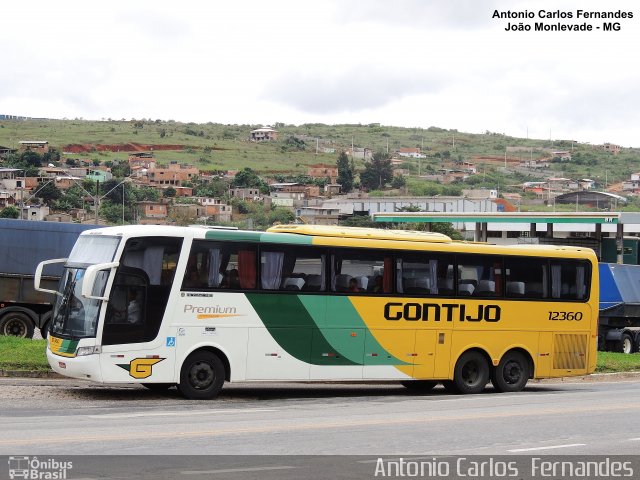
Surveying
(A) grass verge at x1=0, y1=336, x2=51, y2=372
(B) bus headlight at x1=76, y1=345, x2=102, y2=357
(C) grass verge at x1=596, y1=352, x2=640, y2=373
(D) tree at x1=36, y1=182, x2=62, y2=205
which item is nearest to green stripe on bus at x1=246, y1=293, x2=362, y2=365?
(B) bus headlight at x1=76, y1=345, x2=102, y2=357

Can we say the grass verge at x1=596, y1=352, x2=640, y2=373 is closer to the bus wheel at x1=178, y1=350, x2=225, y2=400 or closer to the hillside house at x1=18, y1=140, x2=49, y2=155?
the bus wheel at x1=178, y1=350, x2=225, y2=400

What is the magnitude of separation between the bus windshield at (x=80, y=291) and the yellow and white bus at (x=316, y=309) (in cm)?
→ 3

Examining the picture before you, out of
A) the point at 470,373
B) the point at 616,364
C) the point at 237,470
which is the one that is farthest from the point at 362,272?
the point at 616,364

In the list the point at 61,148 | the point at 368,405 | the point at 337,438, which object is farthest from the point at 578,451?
the point at 61,148

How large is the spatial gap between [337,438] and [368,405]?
5.29m

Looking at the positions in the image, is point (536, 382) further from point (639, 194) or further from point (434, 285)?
point (639, 194)

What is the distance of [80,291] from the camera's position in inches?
768

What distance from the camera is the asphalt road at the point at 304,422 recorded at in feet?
45.2

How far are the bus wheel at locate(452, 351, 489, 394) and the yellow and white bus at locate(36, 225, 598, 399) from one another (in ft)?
0.11

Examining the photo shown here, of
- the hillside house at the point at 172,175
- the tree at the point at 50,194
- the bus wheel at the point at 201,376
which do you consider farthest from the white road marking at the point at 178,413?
the hillside house at the point at 172,175

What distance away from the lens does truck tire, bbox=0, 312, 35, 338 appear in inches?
1136

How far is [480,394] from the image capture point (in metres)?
23.6

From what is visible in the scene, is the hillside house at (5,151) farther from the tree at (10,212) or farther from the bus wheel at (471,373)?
the bus wheel at (471,373)

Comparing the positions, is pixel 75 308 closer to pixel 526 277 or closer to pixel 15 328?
pixel 526 277
